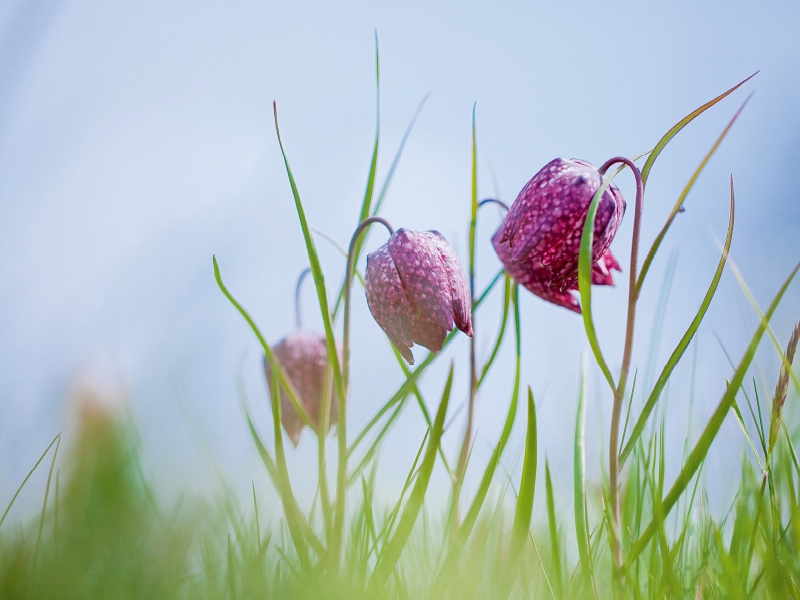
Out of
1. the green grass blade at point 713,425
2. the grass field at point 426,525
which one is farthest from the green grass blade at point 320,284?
the green grass blade at point 713,425

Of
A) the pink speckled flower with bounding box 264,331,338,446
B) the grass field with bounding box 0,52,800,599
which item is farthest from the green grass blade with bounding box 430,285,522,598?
the pink speckled flower with bounding box 264,331,338,446

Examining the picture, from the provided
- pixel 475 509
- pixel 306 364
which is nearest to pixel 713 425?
pixel 475 509

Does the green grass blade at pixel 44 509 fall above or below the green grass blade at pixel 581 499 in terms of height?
above

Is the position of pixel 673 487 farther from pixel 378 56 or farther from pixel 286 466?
pixel 378 56

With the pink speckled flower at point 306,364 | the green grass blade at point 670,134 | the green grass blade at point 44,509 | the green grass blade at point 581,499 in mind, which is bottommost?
the green grass blade at point 581,499

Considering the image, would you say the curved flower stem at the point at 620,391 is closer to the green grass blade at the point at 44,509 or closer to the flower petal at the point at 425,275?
the flower petal at the point at 425,275

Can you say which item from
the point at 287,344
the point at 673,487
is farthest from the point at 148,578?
the point at 287,344
